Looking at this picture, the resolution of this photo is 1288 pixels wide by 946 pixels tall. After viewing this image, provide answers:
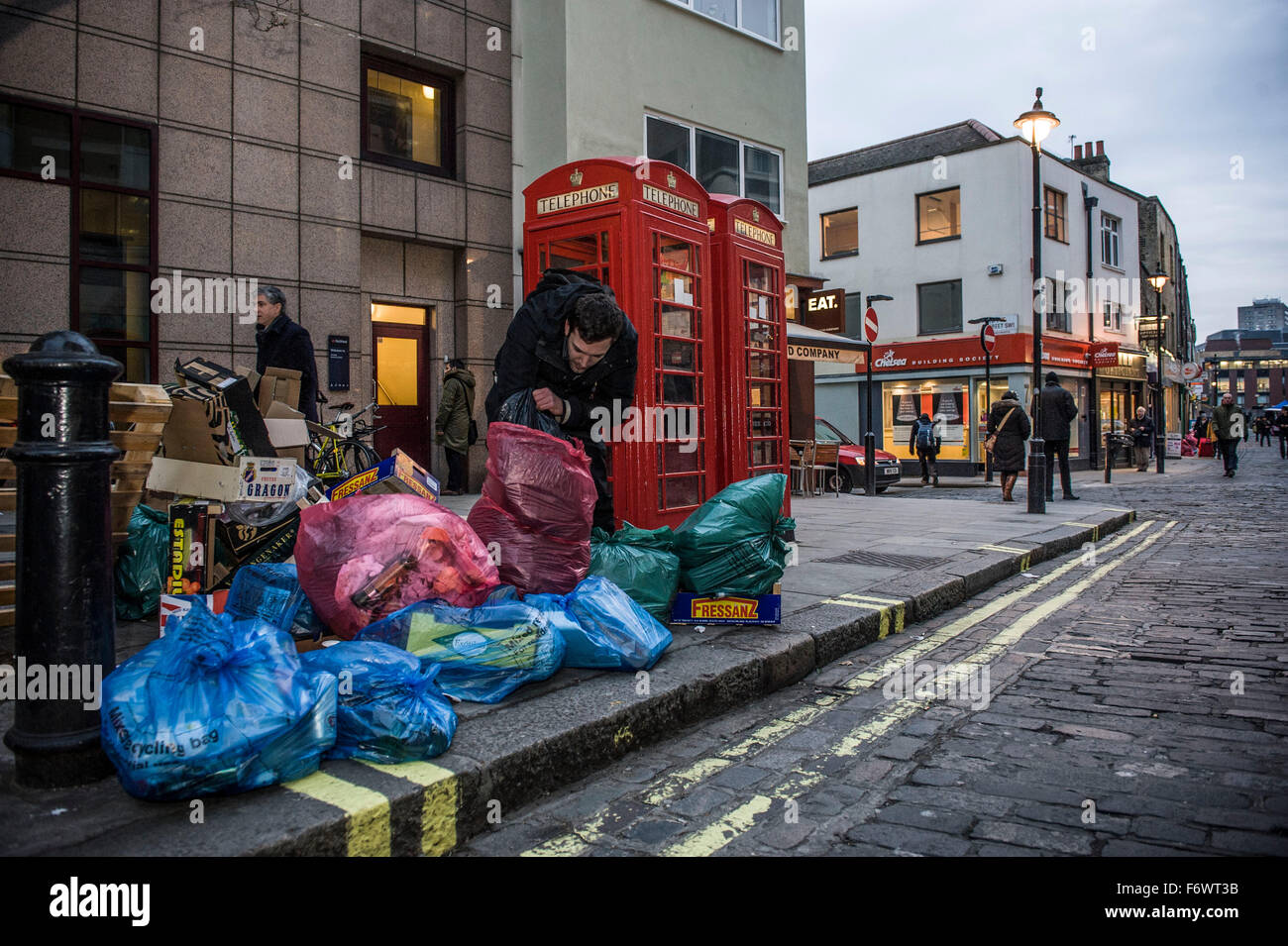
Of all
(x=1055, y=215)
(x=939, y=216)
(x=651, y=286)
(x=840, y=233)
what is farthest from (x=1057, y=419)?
(x=840, y=233)

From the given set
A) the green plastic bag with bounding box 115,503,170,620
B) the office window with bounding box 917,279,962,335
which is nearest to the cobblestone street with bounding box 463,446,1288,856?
the green plastic bag with bounding box 115,503,170,620

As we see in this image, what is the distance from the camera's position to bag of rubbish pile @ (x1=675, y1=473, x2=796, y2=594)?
177 inches

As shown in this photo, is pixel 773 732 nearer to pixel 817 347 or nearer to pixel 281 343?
pixel 281 343

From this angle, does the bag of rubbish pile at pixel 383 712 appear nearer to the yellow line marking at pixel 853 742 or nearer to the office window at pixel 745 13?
the yellow line marking at pixel 853 742

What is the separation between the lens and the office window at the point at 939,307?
26.9 m

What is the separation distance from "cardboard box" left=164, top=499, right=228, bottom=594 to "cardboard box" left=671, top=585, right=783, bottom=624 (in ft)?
7.69

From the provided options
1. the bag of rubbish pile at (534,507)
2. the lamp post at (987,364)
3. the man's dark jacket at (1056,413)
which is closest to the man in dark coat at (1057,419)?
the man's dark jacket at (1056,413)

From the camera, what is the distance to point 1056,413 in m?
13.9

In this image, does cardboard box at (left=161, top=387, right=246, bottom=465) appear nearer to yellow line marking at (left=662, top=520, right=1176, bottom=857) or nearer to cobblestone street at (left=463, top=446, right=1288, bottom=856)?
cobblestone street at (left=463, top=446, right=1288, bottom=856)

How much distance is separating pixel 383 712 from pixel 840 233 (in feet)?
97.5

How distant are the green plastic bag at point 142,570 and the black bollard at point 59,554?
1982 mm

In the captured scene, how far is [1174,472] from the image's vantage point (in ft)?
79.6
